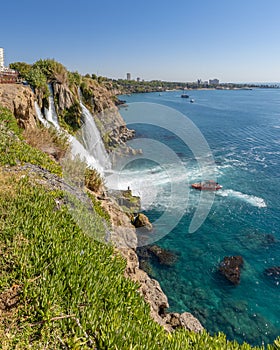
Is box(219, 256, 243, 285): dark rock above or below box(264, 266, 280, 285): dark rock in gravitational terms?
above

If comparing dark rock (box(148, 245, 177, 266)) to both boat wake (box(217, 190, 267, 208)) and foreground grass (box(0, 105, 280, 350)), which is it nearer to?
foreground grass (box(0, 105, 280, 350))

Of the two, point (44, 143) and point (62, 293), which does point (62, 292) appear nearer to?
point (62, 293)

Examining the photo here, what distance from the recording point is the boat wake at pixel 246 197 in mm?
21933

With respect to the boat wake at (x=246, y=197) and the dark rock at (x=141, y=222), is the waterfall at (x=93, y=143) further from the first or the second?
the boat wake at (x=246, y=197)

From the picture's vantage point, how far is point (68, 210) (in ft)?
24.5

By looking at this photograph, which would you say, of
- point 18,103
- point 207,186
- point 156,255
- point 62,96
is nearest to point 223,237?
point 156,255

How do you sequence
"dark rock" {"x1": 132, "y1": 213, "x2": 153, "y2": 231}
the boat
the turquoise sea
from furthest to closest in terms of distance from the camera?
the boat, "dark rock" {"x1": 132, "y1": 213, "x2": 153, "y2": 231}, the turquoise sea

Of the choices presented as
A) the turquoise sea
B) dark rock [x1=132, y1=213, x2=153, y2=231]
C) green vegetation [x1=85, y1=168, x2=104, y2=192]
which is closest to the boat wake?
the turquoise sea

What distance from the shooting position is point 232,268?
1473 cm

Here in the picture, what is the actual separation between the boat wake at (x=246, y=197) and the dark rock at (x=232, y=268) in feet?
26.5

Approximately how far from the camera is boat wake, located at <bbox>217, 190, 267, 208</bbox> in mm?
21933

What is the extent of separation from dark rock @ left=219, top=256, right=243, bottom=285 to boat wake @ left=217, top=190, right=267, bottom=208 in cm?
809

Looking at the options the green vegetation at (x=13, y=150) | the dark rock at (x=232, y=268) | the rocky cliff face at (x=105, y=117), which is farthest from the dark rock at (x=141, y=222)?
the rocky cliff face at (x=105, y=117)

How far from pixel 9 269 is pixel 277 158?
123 ft
